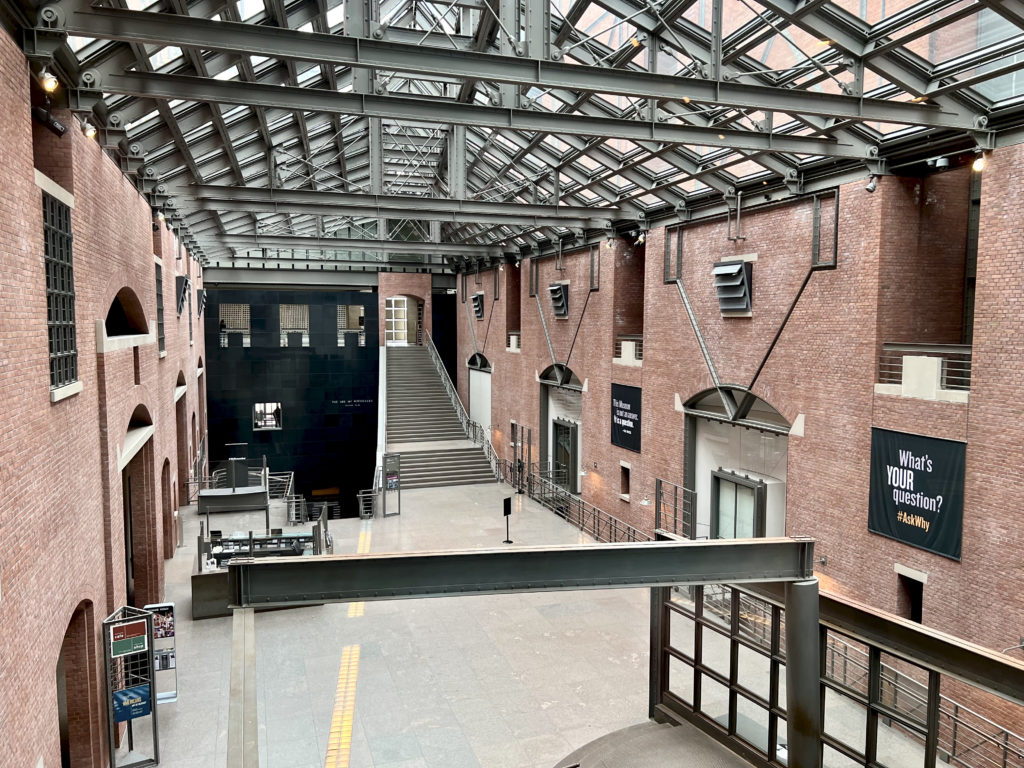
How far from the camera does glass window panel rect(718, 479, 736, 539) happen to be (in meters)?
15.4

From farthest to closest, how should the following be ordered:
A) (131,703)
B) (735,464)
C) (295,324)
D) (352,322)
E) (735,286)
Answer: (352,322), (295,324), (735,464), (735,286), (131,703)

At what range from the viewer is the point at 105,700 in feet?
29.3

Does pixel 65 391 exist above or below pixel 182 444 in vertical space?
above

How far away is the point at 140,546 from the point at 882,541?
39.7 feet

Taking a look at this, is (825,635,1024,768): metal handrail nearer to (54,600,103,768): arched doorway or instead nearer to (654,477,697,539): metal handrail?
(654,477,697,539): metal handrail

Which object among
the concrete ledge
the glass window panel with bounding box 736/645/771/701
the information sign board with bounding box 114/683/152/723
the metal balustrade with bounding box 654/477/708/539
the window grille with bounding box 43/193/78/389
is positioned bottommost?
the glass window panel with bounding box 736/645/771/701

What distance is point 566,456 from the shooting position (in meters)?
23.8

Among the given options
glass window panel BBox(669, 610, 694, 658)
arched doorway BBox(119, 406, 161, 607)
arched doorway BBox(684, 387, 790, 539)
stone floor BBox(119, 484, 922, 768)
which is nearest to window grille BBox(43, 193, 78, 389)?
stone floor BBox(119, 484, 922, 768)

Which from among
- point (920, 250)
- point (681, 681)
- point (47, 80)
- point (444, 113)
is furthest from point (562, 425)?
point (47, 80)

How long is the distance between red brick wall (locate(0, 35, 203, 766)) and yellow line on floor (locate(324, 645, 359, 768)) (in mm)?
2630

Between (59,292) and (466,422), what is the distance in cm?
2318

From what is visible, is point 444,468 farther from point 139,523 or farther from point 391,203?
point 139,523

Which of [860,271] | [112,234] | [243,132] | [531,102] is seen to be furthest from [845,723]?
[243,132]

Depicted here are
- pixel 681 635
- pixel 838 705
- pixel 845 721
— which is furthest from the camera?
pixel 681 635
